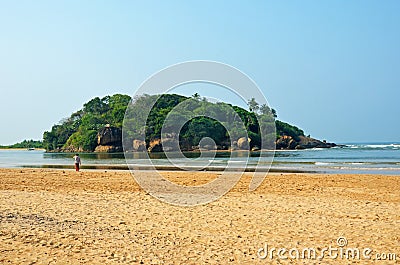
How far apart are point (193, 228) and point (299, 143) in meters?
→ 106

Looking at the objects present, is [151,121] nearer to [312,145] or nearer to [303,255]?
[312,145]

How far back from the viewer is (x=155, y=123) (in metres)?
95.3

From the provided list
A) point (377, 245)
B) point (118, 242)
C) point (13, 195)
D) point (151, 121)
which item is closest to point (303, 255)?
point (377, 245)

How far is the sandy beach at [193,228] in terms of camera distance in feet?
25.5

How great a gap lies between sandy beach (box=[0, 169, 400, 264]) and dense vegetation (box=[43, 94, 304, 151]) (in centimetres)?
2845

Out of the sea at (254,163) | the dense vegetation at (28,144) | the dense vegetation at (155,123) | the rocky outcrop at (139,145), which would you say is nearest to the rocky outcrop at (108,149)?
the rocky outcrop at (139,145)

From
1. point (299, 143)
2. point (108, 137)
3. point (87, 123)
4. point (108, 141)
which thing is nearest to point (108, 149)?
point (108, 141)

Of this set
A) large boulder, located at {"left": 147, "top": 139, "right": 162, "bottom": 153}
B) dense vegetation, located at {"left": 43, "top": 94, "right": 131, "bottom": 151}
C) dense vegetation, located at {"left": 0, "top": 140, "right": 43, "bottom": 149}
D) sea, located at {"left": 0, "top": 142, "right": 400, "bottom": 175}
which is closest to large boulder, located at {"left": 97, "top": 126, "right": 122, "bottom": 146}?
dense vegetation, located at {"left": 43, "top": 94, "right": 131, "bottom": 151}

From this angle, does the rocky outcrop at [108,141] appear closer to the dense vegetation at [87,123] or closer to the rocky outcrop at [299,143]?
the dense vegetation at [87,123]

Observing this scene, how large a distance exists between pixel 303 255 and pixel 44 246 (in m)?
4.84

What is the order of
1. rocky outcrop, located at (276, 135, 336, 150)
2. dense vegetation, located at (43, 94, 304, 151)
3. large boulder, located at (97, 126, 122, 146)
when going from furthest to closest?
1. rocky outcrop, located at (276, 135, 336, 150)
2. large boulder, located at (97, 126, 122, 146)
3. dense vegetation, located at (43, 94, 304, 151)

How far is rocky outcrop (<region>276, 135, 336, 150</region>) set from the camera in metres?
104

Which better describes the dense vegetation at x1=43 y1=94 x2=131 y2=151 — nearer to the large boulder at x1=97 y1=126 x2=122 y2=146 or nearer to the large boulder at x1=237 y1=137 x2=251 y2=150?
the large boulder at x1=97 y1=126 x2=122 y2=146

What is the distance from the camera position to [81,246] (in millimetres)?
8281
